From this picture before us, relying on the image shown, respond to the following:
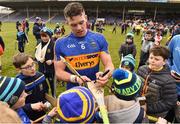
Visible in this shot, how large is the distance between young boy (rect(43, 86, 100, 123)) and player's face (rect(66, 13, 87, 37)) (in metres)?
1.36

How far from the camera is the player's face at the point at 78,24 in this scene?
376cm

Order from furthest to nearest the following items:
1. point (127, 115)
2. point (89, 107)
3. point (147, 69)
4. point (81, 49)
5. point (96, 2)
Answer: point (96, 2) < point (147, 69) < point (81, 49) < point (127, 115) < point (89, 107)

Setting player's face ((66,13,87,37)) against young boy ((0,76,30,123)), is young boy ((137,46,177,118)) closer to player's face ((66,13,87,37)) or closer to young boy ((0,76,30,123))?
player's face ((66,13,87,37))

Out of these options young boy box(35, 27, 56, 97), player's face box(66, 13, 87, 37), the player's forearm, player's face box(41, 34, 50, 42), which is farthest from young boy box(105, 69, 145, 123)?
player's face box(41, 34, 50, 42)

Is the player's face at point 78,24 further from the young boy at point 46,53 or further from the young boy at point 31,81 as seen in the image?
the young boy at point 46,53

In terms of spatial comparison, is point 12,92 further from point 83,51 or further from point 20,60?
point 20,60

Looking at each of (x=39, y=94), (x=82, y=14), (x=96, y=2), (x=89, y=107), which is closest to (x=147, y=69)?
(x=82, y=14)

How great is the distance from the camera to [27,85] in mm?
4551

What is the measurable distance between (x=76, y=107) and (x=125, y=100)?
0.66 metres

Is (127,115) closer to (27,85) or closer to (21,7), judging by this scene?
(27,85)

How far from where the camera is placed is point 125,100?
118 inches

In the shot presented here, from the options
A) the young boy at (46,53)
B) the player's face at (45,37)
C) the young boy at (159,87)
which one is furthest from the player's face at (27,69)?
the player's face at (45,37)

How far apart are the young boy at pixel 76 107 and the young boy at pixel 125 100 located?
355 millimetres

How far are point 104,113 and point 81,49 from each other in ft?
4.91
